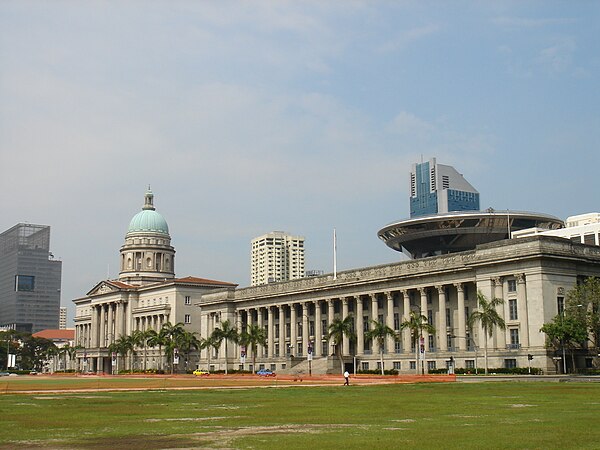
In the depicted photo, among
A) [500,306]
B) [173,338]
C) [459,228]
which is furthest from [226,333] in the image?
[500,306]

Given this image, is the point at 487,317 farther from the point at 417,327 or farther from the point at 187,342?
the point at 187,342

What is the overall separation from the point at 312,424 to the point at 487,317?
232ft

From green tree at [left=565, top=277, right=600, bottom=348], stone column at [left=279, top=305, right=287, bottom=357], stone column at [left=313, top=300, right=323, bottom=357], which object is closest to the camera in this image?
green tree at [left=565, top=277, right=600, bottom=348]

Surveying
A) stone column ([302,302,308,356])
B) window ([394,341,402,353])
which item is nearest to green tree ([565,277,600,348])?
window ([394,341,402,353])

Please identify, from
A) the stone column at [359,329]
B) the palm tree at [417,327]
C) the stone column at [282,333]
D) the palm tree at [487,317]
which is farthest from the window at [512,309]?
the stone column at [282,333]

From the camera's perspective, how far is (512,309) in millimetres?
98750

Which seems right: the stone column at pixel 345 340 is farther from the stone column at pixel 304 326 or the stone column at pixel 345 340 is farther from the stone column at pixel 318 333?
the stone column at pixel 304 326

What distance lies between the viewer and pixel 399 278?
117500mm

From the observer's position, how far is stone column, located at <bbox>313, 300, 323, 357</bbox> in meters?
133

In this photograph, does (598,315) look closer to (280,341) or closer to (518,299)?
(518,299)

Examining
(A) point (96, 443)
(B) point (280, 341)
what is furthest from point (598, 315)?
(A) point (96, 443)

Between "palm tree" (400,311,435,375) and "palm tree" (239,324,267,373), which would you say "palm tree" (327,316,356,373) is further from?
"palm tree" (239,324,267,373)

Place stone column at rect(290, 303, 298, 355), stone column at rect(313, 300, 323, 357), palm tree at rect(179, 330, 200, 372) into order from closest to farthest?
1. stone column at rect(313, 300, 323, 357)
2. stone column at rect(290, 303, 298, 355)
3. palm tree at rect(179, 330, 200, 372)

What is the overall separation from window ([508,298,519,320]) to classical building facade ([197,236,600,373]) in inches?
5.0
